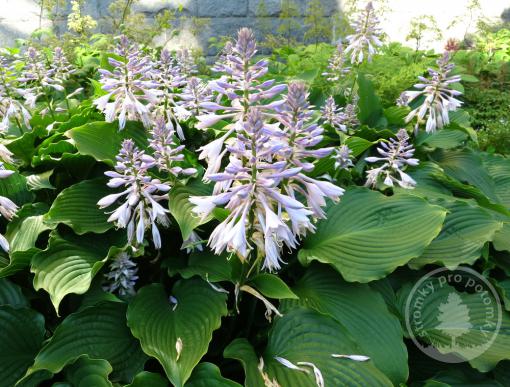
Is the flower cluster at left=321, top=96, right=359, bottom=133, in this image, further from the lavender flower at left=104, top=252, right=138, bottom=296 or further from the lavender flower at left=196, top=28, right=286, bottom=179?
the lavender flower at left=104, top=252, right=138, bottom=296

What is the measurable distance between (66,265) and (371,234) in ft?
4.91

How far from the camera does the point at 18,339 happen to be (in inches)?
73.9

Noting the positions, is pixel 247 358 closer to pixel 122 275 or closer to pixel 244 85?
pixel 122 275

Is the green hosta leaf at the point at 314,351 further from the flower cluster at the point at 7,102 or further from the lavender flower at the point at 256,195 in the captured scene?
the flower cluster at the point at 7,102

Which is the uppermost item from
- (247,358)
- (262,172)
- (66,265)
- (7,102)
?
(262,172)

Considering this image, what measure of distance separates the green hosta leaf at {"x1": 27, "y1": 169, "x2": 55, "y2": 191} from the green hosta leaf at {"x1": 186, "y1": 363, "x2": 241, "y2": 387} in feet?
4.54

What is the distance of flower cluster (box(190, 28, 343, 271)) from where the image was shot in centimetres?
145

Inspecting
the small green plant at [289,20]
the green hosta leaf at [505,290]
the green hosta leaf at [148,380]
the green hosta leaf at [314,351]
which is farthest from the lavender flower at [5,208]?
the small green plant at [289,20]

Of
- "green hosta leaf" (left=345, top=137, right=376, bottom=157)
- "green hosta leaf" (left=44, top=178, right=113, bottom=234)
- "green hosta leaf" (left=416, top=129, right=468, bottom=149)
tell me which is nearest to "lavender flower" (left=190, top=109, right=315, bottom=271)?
"green hosta leaf" (left=44, top=178, right=113, bottom=234)

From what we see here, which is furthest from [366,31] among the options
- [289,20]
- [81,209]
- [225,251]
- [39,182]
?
[289,20]

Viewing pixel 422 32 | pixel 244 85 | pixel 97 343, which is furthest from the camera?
pixel 422 32

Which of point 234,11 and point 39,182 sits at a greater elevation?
point 234,11

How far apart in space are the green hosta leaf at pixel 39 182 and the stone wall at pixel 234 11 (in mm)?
5886

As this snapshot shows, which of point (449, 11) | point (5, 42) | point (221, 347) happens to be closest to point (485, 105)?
point (449, 11)
